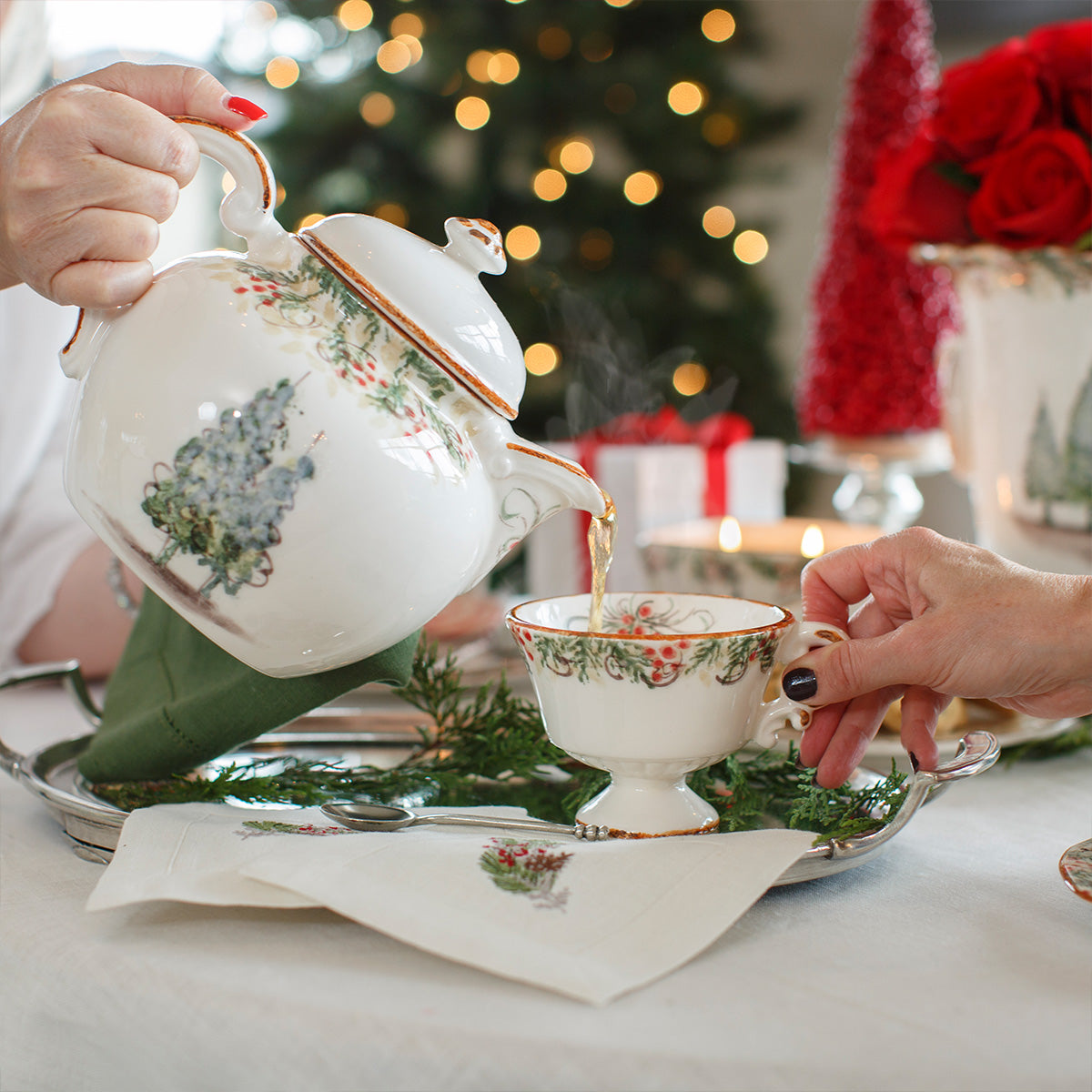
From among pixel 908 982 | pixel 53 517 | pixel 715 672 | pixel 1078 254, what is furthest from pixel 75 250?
pixel 1078 254

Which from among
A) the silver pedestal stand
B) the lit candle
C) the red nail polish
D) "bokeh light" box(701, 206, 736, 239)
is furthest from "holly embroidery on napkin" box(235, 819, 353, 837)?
"bokeh light" box(701, 206, 736, 239)

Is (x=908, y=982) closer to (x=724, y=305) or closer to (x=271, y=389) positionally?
(x=271, y=389)

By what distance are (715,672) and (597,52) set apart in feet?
9.14

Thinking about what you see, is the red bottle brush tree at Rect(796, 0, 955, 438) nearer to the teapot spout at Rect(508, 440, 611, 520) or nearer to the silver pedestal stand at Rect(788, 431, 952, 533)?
the silver pedestal stand at Rect(788, 431, 952, 533)

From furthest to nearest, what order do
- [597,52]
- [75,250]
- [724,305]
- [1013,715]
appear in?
1. [724,305]
2. [597,52]
3. [1013,715]
4. [75,250]

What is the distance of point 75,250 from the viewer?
55 centimetres

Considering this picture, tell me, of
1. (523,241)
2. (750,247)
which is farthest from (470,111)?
(750,247)

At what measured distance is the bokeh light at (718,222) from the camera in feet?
10.1

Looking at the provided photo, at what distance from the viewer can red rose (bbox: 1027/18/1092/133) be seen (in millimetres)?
912

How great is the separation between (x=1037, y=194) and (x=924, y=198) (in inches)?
4.8

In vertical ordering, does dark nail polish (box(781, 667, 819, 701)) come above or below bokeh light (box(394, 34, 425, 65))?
below

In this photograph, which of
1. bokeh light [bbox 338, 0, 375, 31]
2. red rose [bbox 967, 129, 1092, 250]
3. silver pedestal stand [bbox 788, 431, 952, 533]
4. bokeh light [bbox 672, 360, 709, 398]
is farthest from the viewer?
bokeh light [bbox 672, 360, 709, 398]

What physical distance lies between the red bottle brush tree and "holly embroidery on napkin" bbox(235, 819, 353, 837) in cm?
109

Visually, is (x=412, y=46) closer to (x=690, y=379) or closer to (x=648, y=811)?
(x=690, y=379)
